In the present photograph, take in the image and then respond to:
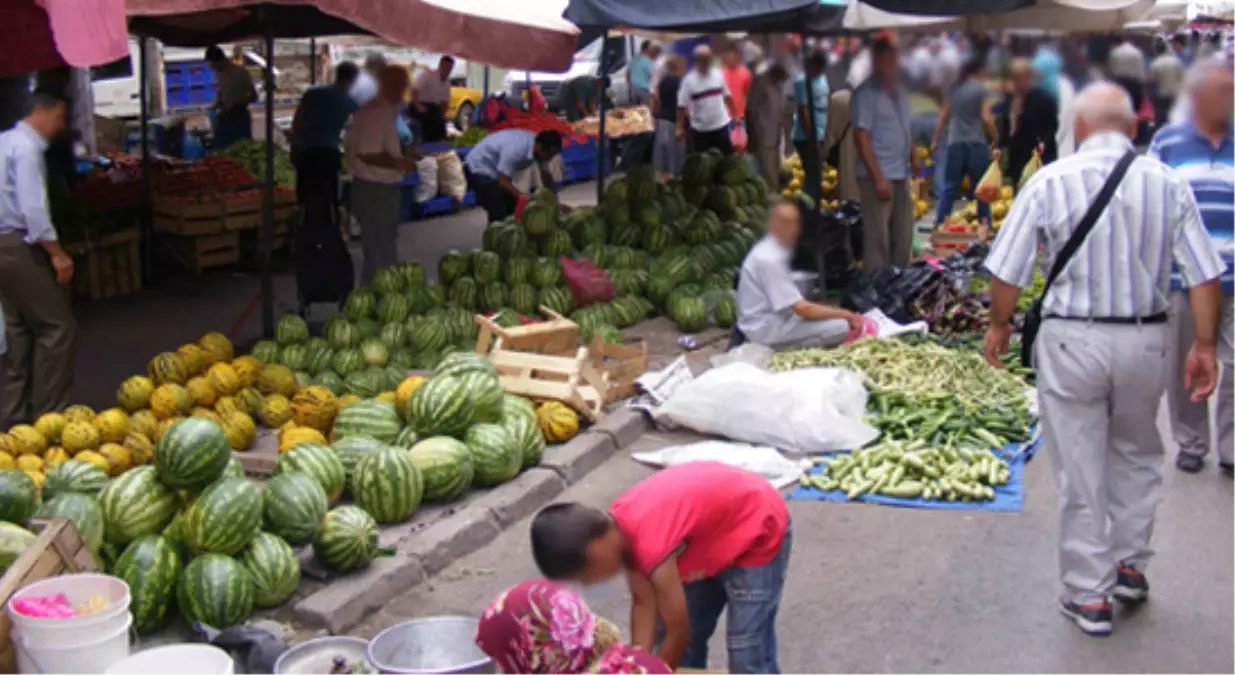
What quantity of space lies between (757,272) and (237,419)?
3.56 m

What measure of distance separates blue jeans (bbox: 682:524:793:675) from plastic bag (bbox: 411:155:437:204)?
13089 millimetres

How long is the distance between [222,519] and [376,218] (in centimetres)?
586

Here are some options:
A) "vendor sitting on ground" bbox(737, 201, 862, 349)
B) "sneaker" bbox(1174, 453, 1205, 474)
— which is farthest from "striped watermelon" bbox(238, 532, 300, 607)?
"sneaker" bbox(1174, 453, 1205, 474)

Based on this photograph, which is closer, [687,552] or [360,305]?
[687,552]

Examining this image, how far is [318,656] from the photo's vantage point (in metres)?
4.28

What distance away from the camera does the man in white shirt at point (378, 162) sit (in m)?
10.5

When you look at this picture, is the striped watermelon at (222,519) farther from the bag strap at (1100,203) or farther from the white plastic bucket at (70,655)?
the bag strap at (1100,203)

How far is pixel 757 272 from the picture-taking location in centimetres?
861

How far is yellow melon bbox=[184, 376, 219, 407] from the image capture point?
732 cm

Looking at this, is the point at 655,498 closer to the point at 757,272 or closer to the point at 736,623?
the point at 736,623

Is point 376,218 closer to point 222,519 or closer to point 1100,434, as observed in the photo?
point 222,519

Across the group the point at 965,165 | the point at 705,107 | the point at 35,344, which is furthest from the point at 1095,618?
the point at 705,107

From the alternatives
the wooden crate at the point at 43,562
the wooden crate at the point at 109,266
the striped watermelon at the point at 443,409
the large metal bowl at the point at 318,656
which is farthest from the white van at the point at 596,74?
the large metal bowl at the point at 318,656

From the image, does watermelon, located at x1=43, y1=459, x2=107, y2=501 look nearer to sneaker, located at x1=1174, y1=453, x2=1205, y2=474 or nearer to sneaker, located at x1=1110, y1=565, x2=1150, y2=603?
sneaker, located at x1=1110, y1=565, x2=1150, y2=603
